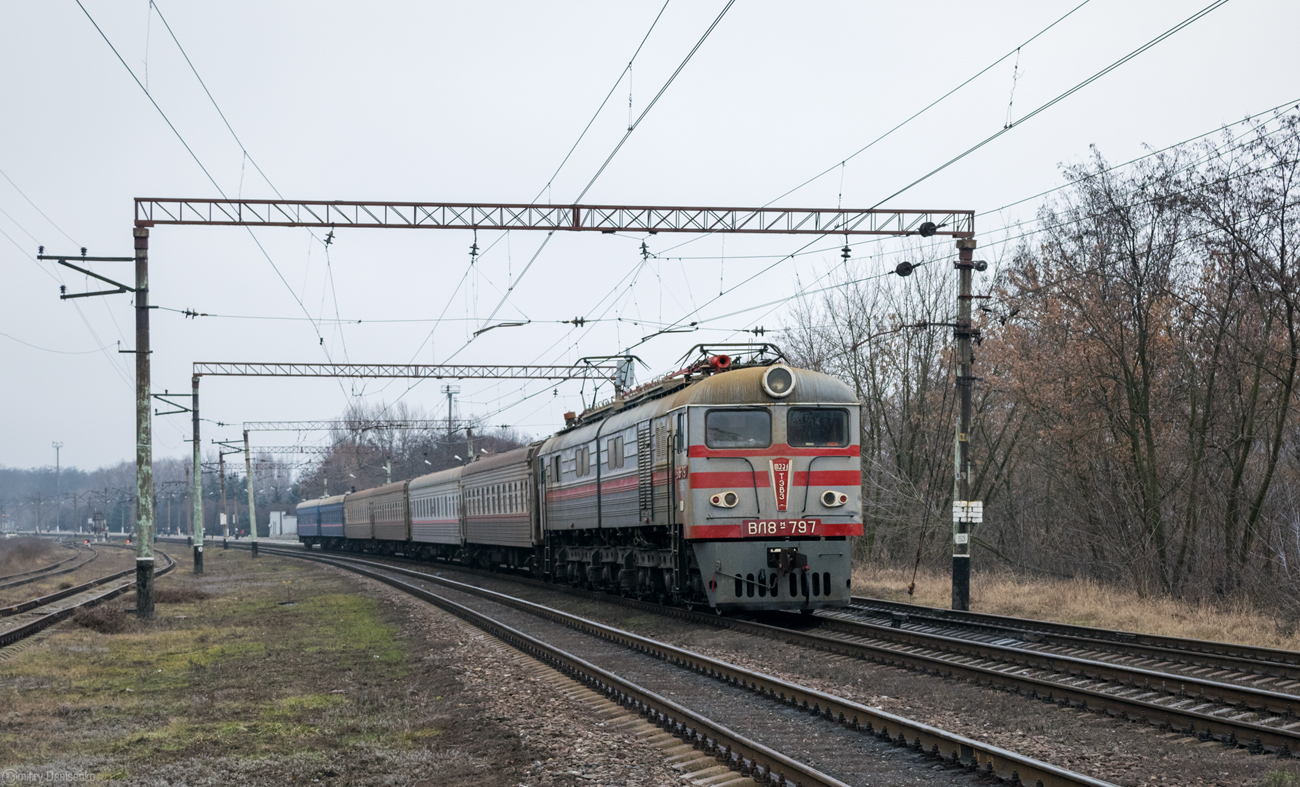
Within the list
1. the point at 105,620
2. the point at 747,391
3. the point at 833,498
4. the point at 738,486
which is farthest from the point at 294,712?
the point at 105,620

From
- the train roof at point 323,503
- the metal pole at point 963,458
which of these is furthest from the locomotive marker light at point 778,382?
the train roof at point 323,503

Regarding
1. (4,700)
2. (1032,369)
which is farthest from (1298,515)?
(4,700)

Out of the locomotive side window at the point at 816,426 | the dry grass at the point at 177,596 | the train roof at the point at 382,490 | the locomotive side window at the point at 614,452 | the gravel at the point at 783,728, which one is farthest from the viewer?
the train roof at the point at 382,490

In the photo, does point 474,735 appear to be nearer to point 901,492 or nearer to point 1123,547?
point 1123,547

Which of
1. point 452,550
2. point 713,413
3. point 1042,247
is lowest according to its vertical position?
point 452,550

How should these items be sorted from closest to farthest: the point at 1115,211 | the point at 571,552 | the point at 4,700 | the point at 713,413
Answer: the point at 4,700 → the point at 713,413 → the point at 1115,211 → the point at 571,552

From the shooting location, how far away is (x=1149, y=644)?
42.3 ft

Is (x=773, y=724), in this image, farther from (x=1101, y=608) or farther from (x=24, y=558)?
(x=24, y=558)

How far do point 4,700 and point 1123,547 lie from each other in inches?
821

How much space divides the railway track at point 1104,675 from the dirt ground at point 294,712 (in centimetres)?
382

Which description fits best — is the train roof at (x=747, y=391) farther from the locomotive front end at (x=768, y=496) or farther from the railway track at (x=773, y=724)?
the railway track at (x=773, y=724)

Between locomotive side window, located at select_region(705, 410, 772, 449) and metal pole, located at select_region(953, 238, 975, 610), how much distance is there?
3.97 metres

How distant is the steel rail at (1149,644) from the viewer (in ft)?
35.9

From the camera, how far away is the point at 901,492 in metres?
31.4
